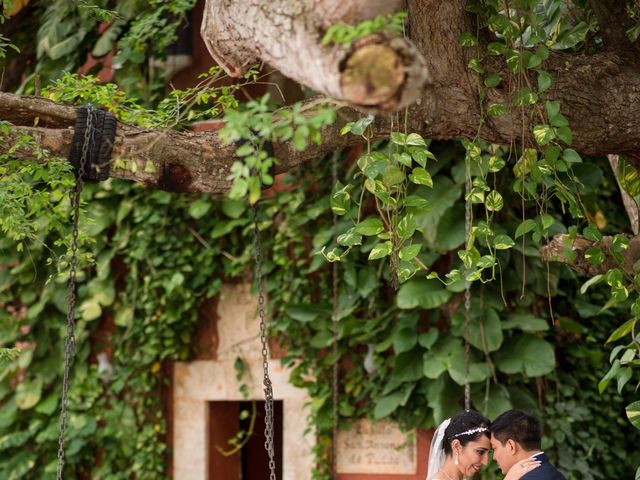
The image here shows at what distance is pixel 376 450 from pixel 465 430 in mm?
2334

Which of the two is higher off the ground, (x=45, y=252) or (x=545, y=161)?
(x=45, y=252)

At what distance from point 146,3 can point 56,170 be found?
3.55 m

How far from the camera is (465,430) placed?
4152 mm

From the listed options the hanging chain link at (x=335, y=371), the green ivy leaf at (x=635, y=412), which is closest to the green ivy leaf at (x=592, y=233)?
the green ivy leaf at (x=635, y=412)

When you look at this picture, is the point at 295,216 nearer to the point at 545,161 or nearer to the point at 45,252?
the point at 45,252

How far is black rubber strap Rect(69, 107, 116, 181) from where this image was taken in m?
3.55

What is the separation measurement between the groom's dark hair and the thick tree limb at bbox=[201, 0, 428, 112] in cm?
178

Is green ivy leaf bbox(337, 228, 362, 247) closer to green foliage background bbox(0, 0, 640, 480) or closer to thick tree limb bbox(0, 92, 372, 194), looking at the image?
thick tree limb bbox(0, 92, 372, 194)

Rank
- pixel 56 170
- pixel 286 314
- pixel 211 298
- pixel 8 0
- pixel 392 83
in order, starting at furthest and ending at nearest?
1. pixel 211 298
2. pixel 286 314
3. pixel 8 0
4. pixel 56 170
5. pixel 392 83

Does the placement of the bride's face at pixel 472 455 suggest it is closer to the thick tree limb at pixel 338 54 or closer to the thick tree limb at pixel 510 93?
the thick tree limb at pixel 510 93

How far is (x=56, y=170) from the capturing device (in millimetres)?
3600

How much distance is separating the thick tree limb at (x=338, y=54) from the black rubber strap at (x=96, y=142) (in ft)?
2.49

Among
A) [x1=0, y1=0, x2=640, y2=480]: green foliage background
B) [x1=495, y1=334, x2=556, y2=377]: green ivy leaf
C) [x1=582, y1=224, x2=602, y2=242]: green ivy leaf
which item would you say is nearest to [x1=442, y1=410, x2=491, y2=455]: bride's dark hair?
[x1=582, y1=224, x2=602, y2=242]: green ivy leaf

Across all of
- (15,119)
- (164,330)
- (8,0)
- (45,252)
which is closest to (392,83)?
(15,119)
